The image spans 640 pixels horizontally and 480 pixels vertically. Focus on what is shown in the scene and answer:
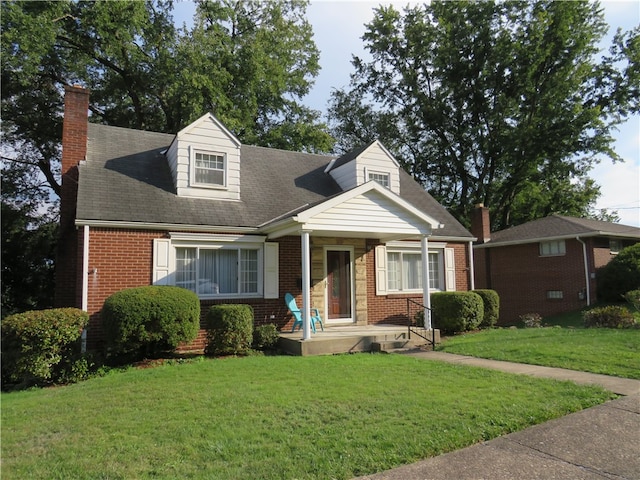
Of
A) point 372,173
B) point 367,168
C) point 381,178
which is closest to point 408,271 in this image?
point 381,178

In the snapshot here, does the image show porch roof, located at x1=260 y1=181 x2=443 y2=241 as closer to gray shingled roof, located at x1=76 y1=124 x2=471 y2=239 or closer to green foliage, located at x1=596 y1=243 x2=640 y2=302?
gray shingled roof, located at x1=76 y1=124 x2=471 y2=239

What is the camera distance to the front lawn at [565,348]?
774cm

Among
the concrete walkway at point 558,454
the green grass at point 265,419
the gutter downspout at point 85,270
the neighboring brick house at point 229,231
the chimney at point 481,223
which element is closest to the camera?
the concrete walkway at point 558,454

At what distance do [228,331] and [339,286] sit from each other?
4.26 metres

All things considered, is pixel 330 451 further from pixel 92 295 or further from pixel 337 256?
pixel 337 256

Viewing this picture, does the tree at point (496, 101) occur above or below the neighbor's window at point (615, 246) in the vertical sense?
above

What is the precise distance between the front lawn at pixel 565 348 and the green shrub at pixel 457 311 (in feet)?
2.02

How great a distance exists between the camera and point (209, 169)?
12.6 meters

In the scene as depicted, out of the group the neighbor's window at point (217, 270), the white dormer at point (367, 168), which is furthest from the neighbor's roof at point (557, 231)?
the neighbor's window at point (217, 270)

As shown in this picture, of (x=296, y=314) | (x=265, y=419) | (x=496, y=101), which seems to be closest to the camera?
(x=265, y=419)

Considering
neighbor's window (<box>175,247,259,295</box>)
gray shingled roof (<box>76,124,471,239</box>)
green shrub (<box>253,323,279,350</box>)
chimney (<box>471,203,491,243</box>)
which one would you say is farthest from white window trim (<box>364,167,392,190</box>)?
chimney (<box>471,203,491,243</box>)

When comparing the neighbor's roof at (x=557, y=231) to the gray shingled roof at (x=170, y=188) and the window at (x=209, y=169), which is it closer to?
the gray shingled roof at (x=170, y=188)

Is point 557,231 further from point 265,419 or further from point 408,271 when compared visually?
point 265,419

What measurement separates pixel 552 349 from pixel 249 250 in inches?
298
